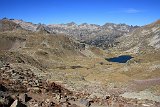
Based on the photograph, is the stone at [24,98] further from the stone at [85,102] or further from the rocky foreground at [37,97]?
the stone at [85,102]

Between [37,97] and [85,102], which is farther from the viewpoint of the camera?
[85,102]

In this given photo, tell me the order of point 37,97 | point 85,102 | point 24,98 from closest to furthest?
1. point 24,98
2. point 37,97
3. point 85,102

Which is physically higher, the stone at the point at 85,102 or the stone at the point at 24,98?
the stone at the point at 24,98

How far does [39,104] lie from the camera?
16.5 m

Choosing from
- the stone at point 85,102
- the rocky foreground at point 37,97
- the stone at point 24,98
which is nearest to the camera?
the rocky foreground at point 37,97

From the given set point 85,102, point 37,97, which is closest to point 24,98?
point 37,97

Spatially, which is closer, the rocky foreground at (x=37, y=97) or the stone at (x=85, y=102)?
the rocky foreground at (x=37, y=97)

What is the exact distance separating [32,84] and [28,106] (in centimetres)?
478

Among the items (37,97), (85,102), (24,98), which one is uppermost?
(24,98)

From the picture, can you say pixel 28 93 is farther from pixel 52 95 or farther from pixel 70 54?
pixel 70 54

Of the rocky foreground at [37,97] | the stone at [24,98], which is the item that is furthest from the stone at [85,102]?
the stone at [24,98]

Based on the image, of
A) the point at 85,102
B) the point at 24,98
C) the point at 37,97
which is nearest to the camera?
the point at 24,98

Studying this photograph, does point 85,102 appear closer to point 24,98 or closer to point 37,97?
point 37,97

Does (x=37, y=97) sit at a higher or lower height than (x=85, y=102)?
higher
